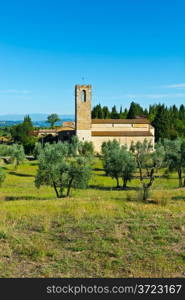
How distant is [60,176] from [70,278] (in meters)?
17.9

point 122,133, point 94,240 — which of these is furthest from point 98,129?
point 94,240

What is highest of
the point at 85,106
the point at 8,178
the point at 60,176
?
the point at 85,106

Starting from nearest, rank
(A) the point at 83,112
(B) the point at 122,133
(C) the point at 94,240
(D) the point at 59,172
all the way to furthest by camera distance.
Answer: (C) the point at 94,240, (D) the point at 59,172, (A) the point at 83,112, (B) the point at 122,133

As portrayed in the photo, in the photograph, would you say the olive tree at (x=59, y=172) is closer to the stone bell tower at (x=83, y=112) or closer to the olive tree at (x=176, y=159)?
the olive tree at (x=176, y=159)

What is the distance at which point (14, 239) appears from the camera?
820 cm

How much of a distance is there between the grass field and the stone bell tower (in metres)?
51.0

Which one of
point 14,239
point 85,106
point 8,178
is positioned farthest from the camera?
point 85,106

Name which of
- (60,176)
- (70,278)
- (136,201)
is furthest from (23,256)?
(60,176)

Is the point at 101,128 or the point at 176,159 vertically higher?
the point at 101,128

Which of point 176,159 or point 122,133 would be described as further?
point 122,133

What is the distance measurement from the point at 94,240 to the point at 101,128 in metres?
62.7

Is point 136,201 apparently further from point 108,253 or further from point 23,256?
point 23,256

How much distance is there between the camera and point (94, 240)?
26.9 feet

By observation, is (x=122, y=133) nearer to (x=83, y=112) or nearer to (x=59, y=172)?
(x=83, y=112)
